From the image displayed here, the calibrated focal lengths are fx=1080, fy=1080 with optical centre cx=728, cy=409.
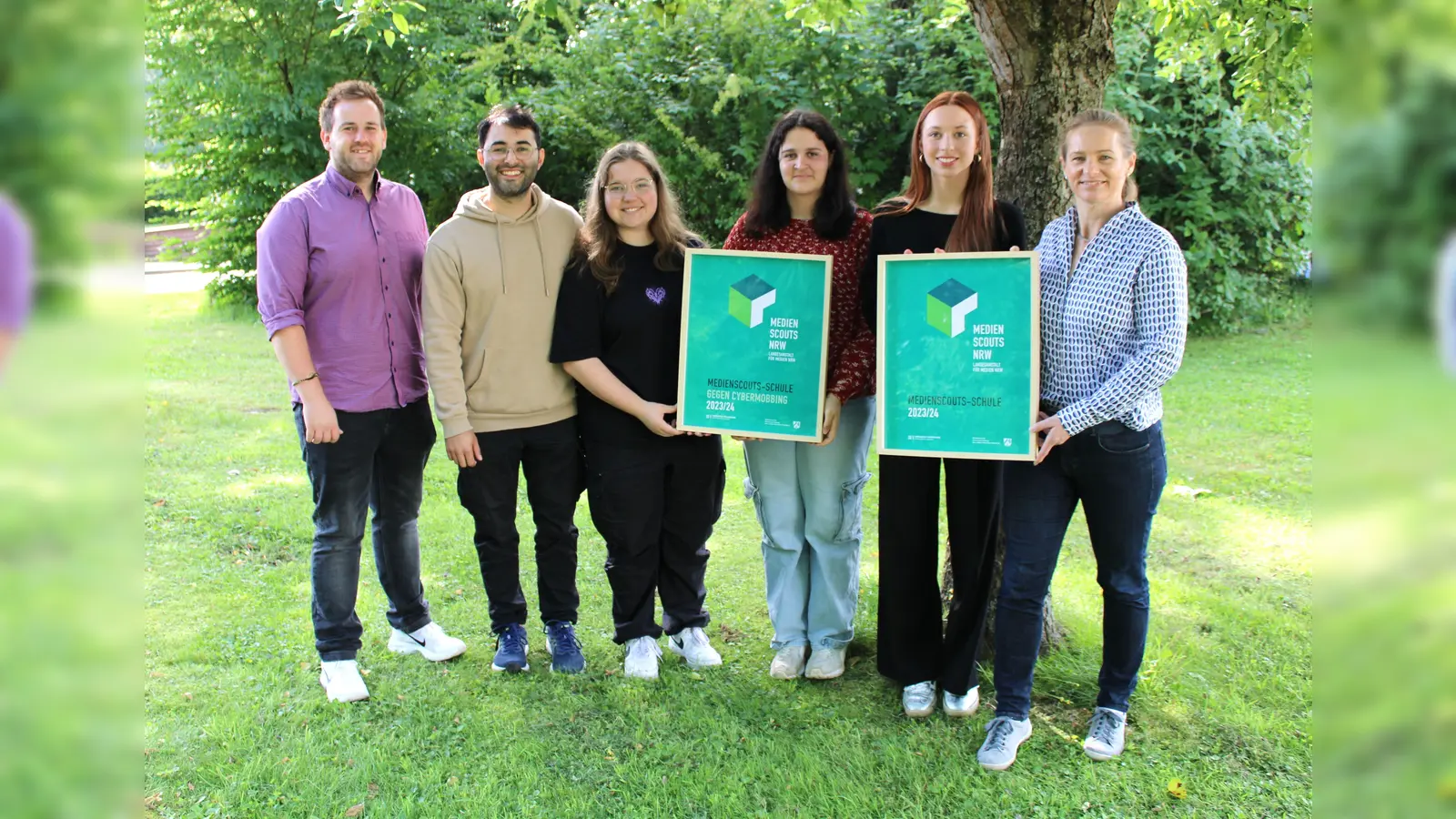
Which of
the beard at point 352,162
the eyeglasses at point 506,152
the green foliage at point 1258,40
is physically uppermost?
the green foliage at point 1258,40

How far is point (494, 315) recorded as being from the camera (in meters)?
4.03

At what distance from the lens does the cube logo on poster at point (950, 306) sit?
11.7ft

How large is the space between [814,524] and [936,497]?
52cm

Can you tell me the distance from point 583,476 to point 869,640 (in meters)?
1.41

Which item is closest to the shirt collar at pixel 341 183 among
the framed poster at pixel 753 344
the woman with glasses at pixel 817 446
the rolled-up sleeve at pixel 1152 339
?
the framed poster at pixel 753 344

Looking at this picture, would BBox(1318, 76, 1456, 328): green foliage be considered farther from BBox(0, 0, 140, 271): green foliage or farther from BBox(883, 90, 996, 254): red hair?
BBox(883, 90, 996, 254): red hair

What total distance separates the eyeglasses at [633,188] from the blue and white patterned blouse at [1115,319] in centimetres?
146

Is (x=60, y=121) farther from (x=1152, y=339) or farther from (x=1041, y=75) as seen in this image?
(x=1041, y=75)

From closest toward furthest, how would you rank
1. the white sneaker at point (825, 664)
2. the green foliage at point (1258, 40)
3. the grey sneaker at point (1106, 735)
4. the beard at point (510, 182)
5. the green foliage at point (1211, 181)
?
the grey sneaker at point (1106, 735) → the beard at point (510, 182) → the white sneaker at point (825, 664) → the green foliage at point (1258, 40) → the green foliage at point (1211, 181)

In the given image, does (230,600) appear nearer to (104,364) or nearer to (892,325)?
(892,325)

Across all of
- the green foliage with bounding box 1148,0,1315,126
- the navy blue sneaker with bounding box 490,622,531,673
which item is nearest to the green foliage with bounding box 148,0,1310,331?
A: the green foliage with bounding box 1148,0,1315,126

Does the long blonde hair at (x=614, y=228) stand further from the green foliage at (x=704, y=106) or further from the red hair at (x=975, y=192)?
the green foliage at (x=704, y=106)

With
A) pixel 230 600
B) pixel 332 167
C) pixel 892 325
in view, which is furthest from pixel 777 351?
pixel 230 600

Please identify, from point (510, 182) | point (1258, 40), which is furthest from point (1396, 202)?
point (1258, 40)
